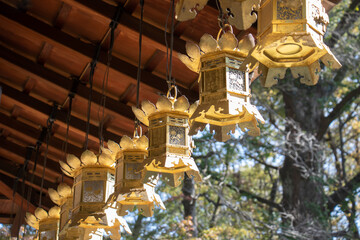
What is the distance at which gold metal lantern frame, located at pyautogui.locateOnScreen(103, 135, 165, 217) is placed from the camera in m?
3.11

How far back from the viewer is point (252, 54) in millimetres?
2004

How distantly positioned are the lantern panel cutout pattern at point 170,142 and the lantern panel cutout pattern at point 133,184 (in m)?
0.34

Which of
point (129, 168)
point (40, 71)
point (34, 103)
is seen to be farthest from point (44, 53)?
point (129, 168)

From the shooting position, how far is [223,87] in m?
2.34

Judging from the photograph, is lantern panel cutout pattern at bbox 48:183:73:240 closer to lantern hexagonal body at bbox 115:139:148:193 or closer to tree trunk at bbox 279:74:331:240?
lantern hexagonal body at bbox 115:139:148:193

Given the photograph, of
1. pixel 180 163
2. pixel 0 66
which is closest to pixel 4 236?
pixel 0 66

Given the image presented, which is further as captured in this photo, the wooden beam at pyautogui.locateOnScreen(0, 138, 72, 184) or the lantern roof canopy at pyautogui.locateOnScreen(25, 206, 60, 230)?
the wooden beam at pyautogui.locateOnScreen(0, 138, 72, 184)

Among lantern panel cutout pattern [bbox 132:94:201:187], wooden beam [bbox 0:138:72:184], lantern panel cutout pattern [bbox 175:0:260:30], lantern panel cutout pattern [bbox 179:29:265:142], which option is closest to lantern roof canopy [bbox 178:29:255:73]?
lantern panel cutout pattern [bbox 179:29:265:142]

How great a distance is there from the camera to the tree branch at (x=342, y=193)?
10168 mm

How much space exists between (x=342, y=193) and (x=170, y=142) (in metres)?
8.50

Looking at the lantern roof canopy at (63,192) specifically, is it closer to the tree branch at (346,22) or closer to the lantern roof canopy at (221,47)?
the lantern roof canopy at (221,47)

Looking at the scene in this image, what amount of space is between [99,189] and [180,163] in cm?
109

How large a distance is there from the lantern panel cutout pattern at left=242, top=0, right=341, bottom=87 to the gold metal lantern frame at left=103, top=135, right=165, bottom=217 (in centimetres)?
126

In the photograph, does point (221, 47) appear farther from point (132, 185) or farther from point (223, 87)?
point (132, 185)
